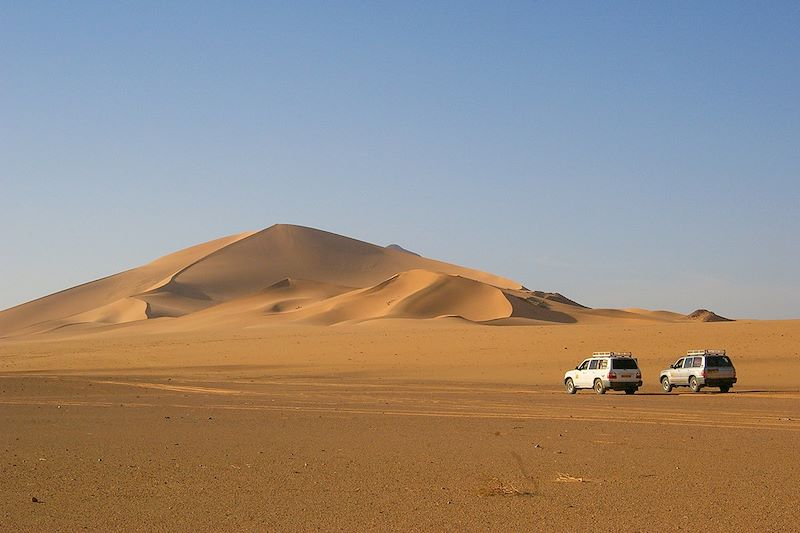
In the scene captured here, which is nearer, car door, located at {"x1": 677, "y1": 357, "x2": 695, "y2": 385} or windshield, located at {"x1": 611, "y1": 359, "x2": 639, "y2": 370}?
windshield, located at {"x1": 611, "y1": 359, "x2": 639, "y2": 370}

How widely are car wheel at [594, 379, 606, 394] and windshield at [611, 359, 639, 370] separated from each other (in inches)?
25.8

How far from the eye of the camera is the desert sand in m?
11.1

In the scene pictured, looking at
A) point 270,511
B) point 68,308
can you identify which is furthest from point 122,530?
point 68,308

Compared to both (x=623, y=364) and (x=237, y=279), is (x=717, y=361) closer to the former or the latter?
(x=623, y=364)

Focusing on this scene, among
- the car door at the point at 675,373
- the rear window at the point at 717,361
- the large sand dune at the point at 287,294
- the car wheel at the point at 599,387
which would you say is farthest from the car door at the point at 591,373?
the large sand dune at the point at 287,294

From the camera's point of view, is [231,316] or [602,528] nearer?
[602,528]

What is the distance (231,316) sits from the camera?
101938mm

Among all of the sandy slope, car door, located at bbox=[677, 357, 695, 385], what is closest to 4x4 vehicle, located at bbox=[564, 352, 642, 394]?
car door, located at bbox=[677, 357, 695, 385]

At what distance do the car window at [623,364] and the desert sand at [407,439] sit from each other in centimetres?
100

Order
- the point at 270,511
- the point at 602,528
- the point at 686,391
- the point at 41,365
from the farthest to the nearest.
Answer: the point at 41,365
the point at 686,391
the point at 270,511
the point at 602,528

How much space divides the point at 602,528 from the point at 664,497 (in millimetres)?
1935

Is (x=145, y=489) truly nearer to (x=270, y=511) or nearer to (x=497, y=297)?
(x=270, y=511)

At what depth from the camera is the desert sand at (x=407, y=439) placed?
1112 centimetres

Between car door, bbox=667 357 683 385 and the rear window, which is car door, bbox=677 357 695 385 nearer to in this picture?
car door, bbox=667 357 683 385
